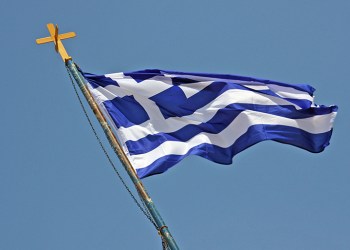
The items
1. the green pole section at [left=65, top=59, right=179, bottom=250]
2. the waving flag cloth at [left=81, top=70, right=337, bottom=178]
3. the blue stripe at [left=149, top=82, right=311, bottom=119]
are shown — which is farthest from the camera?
the blue stripe at [left=149, top=82, right=311, bottom=119]

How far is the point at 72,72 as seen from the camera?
2711cm

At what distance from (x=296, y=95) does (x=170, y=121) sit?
5.18 metres

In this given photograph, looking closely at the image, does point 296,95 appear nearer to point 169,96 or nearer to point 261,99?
point 261,99

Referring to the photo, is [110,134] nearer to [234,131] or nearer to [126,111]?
[126,111]

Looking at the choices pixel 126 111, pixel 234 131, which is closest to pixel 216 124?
pixel 234 131

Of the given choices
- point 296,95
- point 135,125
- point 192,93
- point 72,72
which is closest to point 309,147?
point 296,95

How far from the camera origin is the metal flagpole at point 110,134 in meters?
23.9

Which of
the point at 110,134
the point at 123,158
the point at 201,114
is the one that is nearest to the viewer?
the point at 123,158

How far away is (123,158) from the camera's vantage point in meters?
25.2

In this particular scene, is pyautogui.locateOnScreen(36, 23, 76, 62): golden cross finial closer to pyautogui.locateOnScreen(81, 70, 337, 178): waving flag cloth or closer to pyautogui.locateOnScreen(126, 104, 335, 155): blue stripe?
pyautogui.locateOnScreen(81, 70, 337, 178): waving flag cloth

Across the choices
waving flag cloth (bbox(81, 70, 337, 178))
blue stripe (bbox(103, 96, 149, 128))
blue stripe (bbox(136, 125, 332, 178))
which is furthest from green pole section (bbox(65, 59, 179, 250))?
blue stripe (bbox(136, 125, 332, 178))

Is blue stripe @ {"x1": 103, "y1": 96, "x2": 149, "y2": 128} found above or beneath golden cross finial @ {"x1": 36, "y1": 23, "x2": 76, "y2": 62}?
beneath

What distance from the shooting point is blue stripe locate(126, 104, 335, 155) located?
26.8 meters

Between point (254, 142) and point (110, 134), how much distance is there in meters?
5.43
